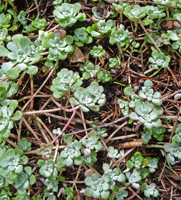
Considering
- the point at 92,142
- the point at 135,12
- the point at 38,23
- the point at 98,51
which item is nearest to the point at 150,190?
the point at 92,142

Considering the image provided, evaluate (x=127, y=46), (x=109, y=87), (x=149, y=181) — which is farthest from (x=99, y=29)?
(x=149, y=181)

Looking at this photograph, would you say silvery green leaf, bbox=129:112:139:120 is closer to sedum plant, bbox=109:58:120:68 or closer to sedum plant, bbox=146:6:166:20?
sedum plant, bbox=109:58:120:68

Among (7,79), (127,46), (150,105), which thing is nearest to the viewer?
(150,105)

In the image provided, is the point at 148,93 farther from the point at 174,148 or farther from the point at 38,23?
the point at 38,23

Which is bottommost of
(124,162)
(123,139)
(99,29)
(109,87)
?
(124,162)

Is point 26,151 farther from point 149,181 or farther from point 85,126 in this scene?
point 149,181

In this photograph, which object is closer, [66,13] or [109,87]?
[66,13]

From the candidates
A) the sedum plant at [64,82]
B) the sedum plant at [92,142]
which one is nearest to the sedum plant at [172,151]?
the sedum plant at [92,142]
